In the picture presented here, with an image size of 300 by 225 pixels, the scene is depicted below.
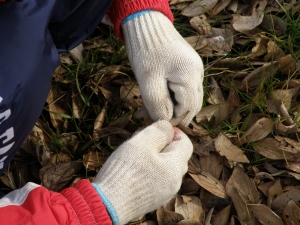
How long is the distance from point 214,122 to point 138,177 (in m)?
0.46

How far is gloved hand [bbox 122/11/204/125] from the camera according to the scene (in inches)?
53.0

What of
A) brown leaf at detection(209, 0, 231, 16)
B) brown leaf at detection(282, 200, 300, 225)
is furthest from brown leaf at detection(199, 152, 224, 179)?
brown leaf at detection(209, 0, 231, 16)

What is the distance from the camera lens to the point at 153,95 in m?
1.34

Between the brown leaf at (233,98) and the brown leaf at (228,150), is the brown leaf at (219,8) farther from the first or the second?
the brown leaf at (228,150)

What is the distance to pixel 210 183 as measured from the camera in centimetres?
151

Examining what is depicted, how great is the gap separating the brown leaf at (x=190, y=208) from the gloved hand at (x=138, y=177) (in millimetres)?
184

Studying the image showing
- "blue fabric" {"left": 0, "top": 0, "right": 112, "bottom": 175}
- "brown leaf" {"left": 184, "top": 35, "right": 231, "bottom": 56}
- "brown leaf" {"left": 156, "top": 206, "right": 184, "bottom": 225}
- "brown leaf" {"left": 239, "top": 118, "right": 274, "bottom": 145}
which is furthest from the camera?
"brown leaf" {"left": 184, "top": 35, "right": 231, "bottom": 56}

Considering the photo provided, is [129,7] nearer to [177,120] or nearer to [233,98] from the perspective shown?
[177,120]

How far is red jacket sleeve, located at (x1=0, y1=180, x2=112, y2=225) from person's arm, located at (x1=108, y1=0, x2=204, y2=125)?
318 mm

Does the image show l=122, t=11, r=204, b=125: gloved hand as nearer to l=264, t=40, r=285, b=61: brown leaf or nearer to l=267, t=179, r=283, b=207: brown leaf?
l=267, t=179, r=283, b=207: brown leaf

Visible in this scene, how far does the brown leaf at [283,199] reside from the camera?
1474 millimetres

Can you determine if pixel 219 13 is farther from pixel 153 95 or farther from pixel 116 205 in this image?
pixel 116 205

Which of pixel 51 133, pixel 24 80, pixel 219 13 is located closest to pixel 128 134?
pixel 51 133

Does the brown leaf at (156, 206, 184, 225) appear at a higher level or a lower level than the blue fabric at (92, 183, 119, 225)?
lower
